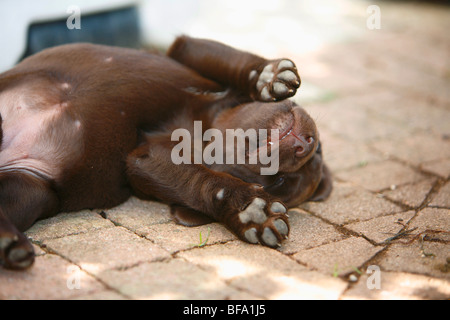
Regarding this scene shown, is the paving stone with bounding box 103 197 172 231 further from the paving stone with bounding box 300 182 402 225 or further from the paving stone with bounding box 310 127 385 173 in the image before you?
the paving stone with bounding box 310 127 385 173

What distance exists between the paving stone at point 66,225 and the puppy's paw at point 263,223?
0.68m

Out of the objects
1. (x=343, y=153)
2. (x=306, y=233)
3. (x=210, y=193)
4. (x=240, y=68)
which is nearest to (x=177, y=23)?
(x=343, y=153)

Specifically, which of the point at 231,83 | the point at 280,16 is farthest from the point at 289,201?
the point at 280,16

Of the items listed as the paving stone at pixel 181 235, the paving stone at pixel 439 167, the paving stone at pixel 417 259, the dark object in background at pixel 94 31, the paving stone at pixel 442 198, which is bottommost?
the paving stone at pixel 439 167

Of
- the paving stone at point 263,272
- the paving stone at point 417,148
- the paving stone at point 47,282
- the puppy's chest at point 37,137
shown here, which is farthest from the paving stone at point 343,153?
the paving stone at point 47,282

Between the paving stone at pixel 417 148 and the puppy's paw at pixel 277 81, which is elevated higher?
the puppy's paw at pixel 277 81

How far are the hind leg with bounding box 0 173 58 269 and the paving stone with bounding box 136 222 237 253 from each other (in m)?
0.51

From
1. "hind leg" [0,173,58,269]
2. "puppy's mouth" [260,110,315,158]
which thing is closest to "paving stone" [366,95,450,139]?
"puppy's mouth" [260,110,315,158]

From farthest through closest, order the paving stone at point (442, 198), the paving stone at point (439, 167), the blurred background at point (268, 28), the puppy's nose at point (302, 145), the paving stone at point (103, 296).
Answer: the blurred background at point (268, 28)
the paving stone at point (439, 167)
the paving stone at point (442, 198)
the puppy's nose at point (302, 145)
the paving stone at point (103, 296)

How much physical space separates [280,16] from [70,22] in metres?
4.58

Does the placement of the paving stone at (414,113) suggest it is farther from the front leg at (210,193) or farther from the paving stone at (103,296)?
the paving stone at (103,296)

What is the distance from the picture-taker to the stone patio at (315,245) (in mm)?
2109

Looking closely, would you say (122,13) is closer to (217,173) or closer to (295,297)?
(217,173)

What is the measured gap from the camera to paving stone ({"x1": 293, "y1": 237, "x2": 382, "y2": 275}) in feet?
7.71
